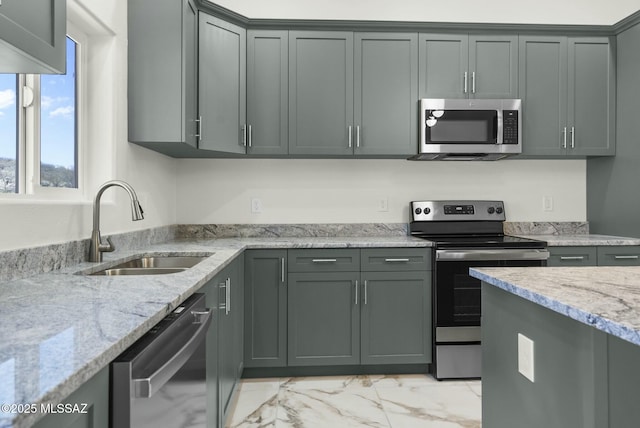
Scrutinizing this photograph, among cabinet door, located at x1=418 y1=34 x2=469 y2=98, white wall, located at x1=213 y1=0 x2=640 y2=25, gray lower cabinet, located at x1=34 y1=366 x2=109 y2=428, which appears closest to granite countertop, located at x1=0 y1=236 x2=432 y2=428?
gray lower cabinet, located at x1=34 y1=366 x2=109 y2=428

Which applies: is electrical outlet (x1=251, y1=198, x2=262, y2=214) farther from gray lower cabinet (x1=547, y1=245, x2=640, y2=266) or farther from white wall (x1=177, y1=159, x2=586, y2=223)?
gray lower cabinet (x1=547, y1=245, x2=640, y2=266)

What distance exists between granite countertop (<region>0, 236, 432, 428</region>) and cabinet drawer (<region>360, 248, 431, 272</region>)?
1321mm

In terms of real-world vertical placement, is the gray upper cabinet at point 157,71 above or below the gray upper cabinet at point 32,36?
above

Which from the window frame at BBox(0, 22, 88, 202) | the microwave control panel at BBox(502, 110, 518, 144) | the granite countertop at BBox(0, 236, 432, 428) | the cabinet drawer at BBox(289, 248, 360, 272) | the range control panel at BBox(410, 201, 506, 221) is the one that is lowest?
the cabinet drawer at BBox(289, 248, 360, 272)

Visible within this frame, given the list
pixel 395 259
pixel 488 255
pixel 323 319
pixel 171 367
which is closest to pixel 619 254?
pixel 488 255

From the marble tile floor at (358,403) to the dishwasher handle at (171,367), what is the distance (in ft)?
3.71

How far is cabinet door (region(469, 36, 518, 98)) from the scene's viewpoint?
9.96 ft

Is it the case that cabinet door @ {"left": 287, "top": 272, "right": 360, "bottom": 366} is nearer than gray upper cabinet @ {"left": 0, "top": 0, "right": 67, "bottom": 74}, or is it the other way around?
gray upper cabinet @ {"left": 0, "top": 0, "right": 67, "bottom": 74}

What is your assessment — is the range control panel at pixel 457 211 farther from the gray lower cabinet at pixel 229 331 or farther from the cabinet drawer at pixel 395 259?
the gray lower cabinet at pixel 229 331

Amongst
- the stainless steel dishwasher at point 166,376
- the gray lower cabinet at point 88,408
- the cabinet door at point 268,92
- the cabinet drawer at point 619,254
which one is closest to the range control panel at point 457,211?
the cabinet drawer at point 619,254

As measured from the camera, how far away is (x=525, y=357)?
118 centimetres

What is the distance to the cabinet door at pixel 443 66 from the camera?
9.89 ft

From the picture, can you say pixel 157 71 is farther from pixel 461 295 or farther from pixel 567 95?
pixel 567 95

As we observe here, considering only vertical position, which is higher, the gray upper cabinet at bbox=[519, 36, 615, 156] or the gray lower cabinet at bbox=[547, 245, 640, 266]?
the gray upper cabinet at bbox=[519, 36, 615, 156]
